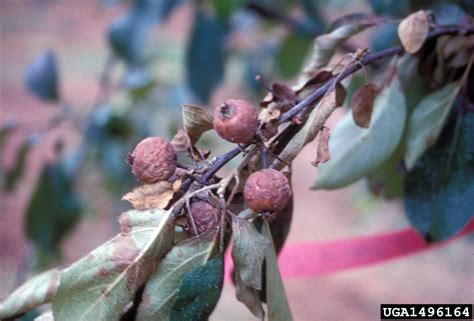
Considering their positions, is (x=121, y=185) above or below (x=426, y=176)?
above

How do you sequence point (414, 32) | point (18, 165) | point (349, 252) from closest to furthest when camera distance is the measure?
point (414, 32) → point (349, 252) → point (18, 165)

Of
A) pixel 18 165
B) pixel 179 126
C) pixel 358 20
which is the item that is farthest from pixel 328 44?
pixel 179 126

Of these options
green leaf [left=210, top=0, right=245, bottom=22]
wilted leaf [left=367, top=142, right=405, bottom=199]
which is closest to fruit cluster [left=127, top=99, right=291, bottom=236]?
wilted leaf [left=367, top=142, right=405, bottom=199]

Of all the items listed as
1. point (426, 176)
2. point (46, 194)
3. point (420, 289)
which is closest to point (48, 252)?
point (46, 194)

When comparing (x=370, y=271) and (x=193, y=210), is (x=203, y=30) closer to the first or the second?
(x=193, y=210)

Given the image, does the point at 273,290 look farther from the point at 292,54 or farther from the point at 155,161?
the point at 292,54

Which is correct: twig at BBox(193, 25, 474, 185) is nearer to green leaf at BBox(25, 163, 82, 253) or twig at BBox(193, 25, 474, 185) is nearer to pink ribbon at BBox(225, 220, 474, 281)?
pink ribbon at BBox(225, 220, 474, 281)
